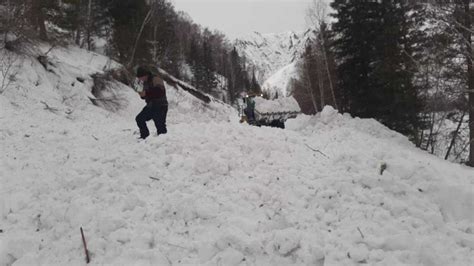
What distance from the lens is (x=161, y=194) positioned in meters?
5.77

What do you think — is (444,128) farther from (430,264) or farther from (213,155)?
(430,264)

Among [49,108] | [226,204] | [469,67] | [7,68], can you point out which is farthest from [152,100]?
[469,67]

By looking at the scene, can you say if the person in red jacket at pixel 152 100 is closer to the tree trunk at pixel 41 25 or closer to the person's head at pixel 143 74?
the person's head at pixel 143 74

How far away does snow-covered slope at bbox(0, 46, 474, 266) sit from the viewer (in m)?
4.39

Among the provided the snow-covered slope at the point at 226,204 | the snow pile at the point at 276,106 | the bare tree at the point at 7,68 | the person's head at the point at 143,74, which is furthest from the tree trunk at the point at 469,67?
the bare tree at the point at 7,68

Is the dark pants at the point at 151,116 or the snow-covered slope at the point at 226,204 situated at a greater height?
the dark pants at the point at 151,116


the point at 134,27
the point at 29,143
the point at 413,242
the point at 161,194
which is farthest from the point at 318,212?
the point at 134,27

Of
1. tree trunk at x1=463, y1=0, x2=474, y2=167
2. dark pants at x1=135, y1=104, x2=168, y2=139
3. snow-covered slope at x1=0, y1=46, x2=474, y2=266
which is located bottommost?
snow-covered slope at x1=0, y1=46, x2=474, y2=266

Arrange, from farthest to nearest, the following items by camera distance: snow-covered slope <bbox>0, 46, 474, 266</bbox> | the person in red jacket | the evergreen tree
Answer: the evergreen tree, the person in red jacket, snow-covered slope <bbox>0, 46, 474, 266</bbox>

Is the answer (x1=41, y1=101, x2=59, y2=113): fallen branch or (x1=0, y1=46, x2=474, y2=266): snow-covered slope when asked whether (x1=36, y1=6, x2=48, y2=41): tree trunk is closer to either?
(x1=41, y1=101, x2=59, y2=113): fallen branch

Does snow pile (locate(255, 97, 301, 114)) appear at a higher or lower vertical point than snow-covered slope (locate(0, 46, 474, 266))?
higher

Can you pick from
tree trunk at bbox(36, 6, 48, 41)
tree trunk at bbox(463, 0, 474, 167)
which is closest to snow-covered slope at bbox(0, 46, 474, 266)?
tree trunk at bbox(463, 0, 474, 167)

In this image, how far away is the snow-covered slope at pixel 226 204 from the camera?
14.4 feet

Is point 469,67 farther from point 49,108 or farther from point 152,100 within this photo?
point 49,108
